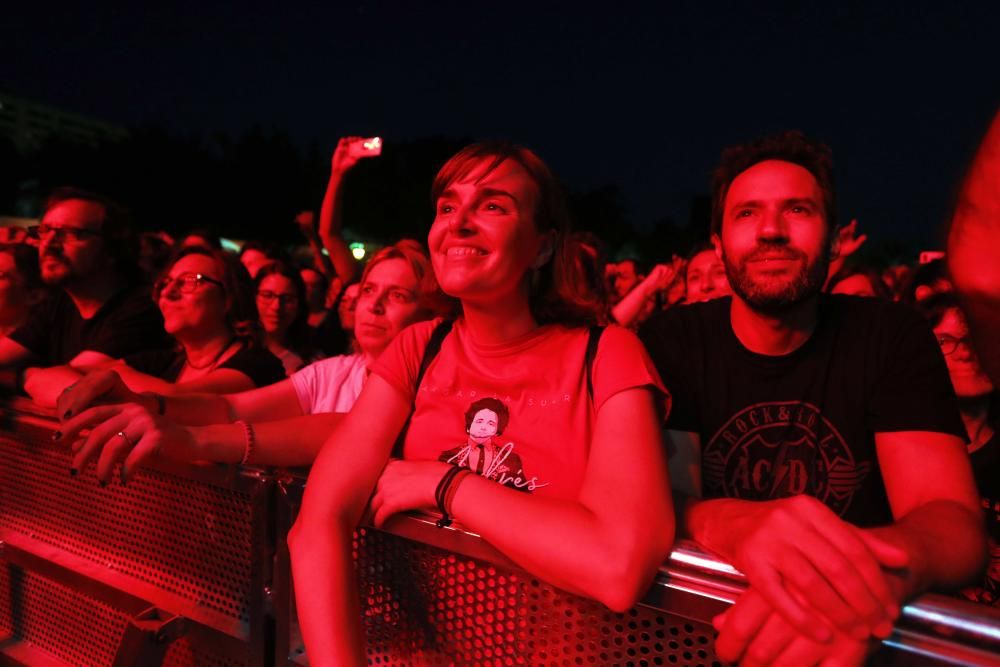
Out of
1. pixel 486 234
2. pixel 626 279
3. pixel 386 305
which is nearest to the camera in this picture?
pixel 486 234

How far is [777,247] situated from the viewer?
2357 mm

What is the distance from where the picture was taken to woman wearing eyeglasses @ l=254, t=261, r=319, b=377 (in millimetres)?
5031

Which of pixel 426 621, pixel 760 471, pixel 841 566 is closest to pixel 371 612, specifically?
pixel 426 621

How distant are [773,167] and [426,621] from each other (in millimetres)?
2048

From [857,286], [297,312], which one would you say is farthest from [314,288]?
[857,286]

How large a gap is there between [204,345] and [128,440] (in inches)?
66.3

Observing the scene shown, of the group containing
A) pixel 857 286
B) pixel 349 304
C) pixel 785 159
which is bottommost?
pixel 349 304

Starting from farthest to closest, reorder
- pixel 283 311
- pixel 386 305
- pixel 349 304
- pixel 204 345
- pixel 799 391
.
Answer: pixel 349 304, pixel 283 311, pixel 204 345, pixel 386 305, pixel 799 391

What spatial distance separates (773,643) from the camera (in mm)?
1124

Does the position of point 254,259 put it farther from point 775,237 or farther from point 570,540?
point 570,540

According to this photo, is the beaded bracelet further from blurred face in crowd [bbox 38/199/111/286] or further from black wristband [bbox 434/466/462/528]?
blurred face in crowd [bbox 38/199/111/286]

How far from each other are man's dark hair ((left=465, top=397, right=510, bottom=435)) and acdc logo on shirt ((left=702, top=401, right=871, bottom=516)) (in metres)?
0.80

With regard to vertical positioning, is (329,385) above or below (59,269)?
below

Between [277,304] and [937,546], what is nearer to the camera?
[937,546]
